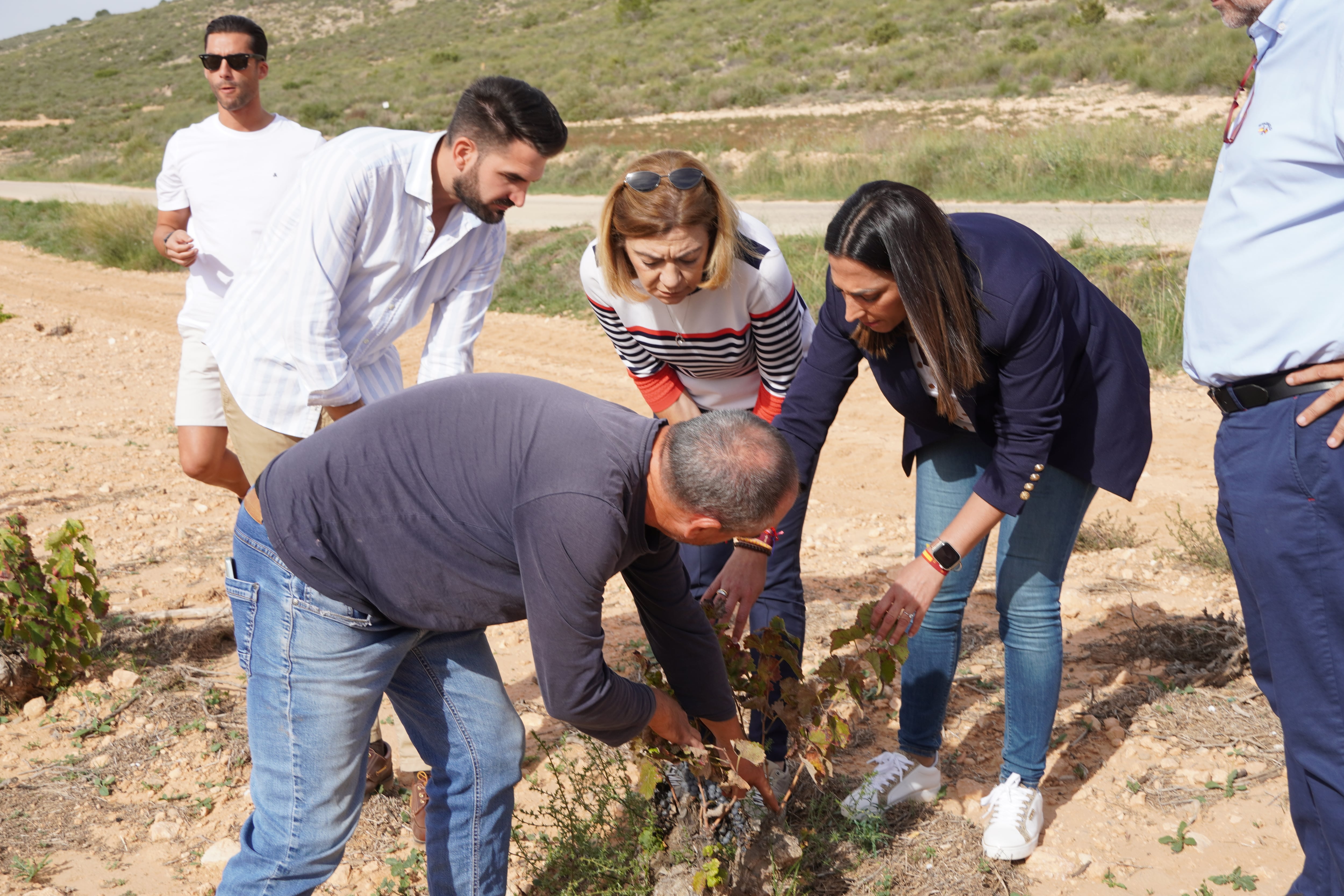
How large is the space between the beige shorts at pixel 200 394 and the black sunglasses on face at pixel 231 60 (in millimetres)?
982

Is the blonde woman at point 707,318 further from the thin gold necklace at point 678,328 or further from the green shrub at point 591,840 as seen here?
the green shrub at point 591,840

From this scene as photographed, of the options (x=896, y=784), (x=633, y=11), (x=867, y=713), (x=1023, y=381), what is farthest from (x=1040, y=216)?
(x=633, y=11)

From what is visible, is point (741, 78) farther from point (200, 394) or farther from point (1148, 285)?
point (200, 394)

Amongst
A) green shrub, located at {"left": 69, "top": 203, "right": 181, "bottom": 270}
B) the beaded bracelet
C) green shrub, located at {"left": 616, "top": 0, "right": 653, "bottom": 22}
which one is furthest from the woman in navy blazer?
green shrub, located at {"left": 616, "top": 0, "right": 653, "bottom": 22}

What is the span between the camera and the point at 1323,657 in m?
1.96

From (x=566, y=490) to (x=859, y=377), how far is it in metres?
6.51

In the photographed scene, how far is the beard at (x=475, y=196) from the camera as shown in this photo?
2.58 meters

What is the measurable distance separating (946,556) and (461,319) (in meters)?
1.44

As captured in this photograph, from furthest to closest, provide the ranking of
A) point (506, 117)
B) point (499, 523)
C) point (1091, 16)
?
point (1091, 16) < point (506, 117) < point (499, 523)

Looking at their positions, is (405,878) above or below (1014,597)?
below

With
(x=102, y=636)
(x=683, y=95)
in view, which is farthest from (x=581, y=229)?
(x=683, y=95)

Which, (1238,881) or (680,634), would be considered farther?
(1238,881)

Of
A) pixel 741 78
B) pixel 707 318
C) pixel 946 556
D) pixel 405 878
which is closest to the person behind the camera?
pixel 946 556

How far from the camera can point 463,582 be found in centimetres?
186
